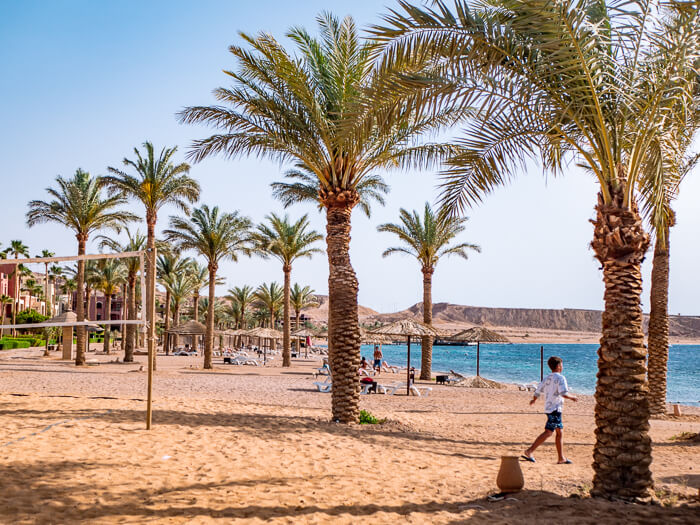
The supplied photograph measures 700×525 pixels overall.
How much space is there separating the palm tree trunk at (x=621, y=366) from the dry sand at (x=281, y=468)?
0.35 m

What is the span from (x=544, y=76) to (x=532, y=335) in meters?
169

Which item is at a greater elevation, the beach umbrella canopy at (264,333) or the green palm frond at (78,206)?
the green palm frond at (78,206)

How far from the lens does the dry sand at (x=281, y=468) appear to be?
5430 millimetres

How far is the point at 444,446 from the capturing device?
9.62m

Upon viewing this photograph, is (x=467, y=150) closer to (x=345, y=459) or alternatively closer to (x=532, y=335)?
(x=345, y=459)

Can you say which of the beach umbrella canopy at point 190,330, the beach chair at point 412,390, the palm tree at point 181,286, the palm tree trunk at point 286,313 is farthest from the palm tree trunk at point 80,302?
the palm tree at point 181,286

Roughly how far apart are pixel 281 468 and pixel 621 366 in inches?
169

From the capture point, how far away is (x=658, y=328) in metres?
13.4

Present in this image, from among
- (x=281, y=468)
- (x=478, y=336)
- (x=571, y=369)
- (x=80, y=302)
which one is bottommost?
(x=571, y=369)

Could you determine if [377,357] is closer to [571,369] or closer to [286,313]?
[286,313]

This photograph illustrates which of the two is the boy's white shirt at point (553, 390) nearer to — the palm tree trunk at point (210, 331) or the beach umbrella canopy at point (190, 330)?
the palm tree trunk at point (210, 331)

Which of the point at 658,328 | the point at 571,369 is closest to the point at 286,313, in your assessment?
the point at 658,328

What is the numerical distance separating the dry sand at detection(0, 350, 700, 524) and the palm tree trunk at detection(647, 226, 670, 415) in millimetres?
734

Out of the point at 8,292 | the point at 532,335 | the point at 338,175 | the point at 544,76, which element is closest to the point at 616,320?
the point at 544,76
